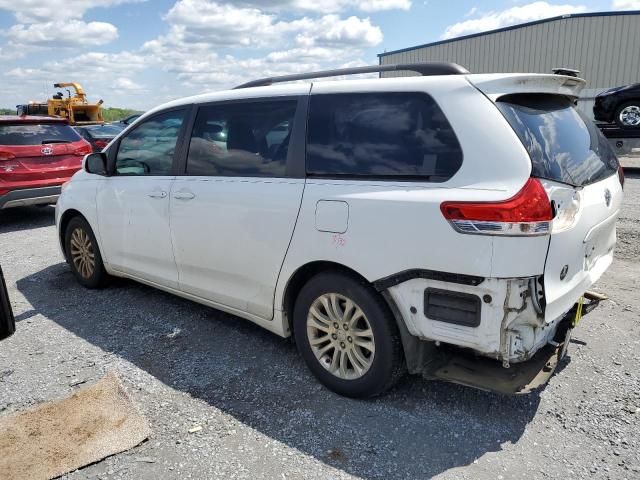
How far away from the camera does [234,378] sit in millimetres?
3467

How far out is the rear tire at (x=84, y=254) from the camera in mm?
5031

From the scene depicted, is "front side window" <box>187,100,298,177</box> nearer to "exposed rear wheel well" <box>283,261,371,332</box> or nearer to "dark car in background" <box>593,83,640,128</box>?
"exposed rear wheel well" <box>283,261,371,332</box>

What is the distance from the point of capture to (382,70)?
130 inches

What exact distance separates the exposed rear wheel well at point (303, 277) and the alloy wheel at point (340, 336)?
5.8 inches

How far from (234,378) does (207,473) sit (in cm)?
92

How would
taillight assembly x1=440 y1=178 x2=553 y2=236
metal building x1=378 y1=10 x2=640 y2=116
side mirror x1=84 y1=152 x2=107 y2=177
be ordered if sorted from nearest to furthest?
taillight assembly x1=440 y1=178 x2=553 y2=236, side mirror x1=84 y1=152 x2=107 y2=177, metal building x1=378 y1=10 x2=640 y2=116

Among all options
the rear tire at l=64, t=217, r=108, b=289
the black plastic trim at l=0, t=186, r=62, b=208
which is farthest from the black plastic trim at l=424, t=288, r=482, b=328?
the black plastic trim at l=0, t=186, r=62, b=208

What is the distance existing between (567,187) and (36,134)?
8.71 metres

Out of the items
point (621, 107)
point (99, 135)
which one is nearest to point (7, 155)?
point (99, 135)

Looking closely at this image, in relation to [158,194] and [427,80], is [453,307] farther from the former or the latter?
[158,194]

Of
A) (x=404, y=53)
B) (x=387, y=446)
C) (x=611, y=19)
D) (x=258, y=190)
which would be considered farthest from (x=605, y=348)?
(x=404, y=53)

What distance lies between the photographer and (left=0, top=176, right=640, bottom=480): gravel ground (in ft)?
8.55

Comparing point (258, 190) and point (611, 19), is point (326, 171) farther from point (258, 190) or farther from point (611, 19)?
point (611, 19)

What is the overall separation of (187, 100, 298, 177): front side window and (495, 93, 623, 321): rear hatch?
53.5 inches
